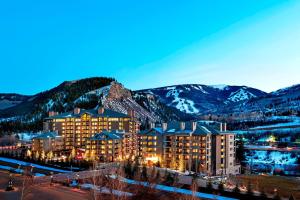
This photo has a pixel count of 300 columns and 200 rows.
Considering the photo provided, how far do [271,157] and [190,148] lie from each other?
52.5 metres

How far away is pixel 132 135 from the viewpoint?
277 feet

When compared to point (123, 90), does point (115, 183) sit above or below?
below

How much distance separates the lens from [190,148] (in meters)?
63.3

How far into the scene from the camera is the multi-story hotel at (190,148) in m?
62.4

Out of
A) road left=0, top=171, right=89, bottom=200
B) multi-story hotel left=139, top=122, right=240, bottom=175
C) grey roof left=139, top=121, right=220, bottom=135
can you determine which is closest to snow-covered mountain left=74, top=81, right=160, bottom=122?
grey roof left=139, top=121, right=220, bottom=135

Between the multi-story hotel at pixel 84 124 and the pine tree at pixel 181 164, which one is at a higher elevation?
the multi-story hotel at pixel 84 124

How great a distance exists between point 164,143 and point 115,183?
105ft

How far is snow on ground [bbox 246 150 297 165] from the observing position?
97.7 metres

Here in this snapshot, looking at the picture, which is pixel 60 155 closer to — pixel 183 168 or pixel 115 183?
pixel 183 168

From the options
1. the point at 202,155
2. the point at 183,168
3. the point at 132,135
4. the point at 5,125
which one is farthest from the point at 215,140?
the point at 5,125

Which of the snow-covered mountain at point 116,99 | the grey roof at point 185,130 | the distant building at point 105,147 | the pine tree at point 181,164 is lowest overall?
the pine tree at point 181,164

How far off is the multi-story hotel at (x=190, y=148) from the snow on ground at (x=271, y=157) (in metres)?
34.2

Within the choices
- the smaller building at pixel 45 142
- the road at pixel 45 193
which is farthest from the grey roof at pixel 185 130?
the road at pixel 45 193

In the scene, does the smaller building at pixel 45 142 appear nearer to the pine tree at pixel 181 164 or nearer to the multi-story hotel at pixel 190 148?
the multi-story hotel at pixel 190 148
